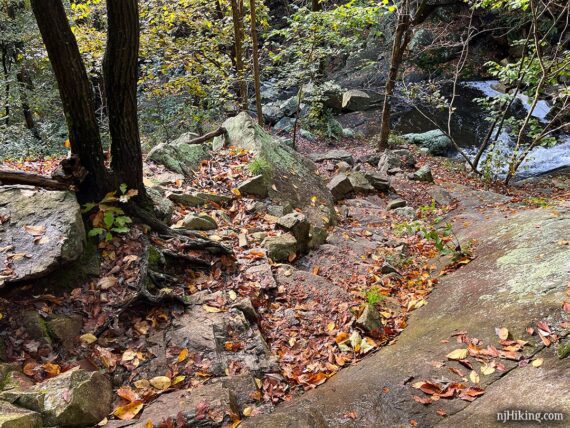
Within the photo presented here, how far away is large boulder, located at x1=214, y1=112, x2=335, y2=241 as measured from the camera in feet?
24.0

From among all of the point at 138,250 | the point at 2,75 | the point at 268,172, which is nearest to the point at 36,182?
the point at 138,250

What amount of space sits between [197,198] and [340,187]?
4.24 metres

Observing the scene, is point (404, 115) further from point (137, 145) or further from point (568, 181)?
point (137, 145)

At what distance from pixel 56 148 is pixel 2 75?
365cm

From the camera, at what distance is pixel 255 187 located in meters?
6.98

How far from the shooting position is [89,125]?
4211 millimetres

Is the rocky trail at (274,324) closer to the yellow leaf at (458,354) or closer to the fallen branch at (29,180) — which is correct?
the yellow leaf at (458,354)

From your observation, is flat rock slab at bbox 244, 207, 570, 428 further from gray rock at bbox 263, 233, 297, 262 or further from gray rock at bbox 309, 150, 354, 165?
gray rock at bbox 309, 150, 354, 165

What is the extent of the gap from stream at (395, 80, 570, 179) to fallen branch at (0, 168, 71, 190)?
12.5m

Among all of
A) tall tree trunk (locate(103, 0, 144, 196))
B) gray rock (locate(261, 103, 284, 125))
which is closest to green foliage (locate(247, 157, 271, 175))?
tall tree trunk (locate(103, 0, 144, 196))

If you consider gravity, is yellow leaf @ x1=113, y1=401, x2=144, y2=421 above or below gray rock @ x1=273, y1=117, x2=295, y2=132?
below

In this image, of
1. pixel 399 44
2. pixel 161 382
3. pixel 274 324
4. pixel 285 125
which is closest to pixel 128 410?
pixel 161 382

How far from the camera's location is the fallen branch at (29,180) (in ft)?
13.4

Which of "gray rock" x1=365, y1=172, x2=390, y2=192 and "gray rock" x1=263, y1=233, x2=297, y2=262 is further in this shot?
"gray rock" x1=365, y1=172, x2=390, y2=192
